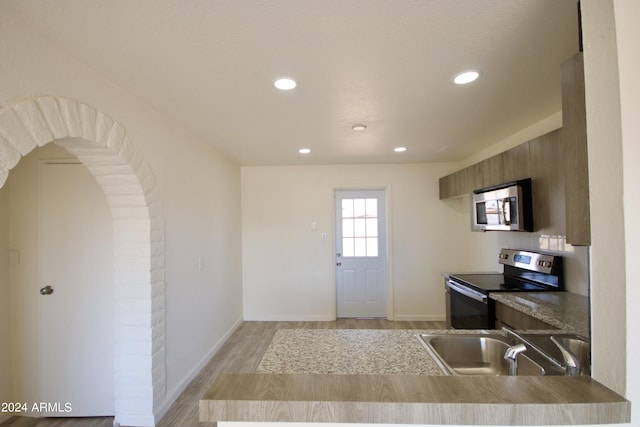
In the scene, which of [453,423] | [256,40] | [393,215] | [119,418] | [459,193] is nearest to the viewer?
[453,423]

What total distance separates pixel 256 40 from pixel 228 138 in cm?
169

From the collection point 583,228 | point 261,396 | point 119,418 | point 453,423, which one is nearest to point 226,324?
point 119,418

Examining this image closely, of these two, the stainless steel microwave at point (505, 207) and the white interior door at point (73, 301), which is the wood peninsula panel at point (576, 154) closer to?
the stainless steel microwave at point (505, 207)

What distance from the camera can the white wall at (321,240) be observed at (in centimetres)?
426

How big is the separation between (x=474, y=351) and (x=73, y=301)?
2774mm

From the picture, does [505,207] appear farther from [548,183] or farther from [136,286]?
[136,286]

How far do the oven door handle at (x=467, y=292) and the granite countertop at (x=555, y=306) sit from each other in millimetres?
120

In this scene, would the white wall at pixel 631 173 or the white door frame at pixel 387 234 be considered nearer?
the white wall at pixel 631 173

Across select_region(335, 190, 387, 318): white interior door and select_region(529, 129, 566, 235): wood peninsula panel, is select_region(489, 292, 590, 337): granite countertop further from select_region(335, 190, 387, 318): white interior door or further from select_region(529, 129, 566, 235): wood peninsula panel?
select_region(335, 190, 387, 318): white interior door

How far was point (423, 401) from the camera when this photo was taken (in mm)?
767

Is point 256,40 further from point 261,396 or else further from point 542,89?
point 542,89

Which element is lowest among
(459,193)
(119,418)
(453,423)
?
(119,418)

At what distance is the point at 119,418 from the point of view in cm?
208

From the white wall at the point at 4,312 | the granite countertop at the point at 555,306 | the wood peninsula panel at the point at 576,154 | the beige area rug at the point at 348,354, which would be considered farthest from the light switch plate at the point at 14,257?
the granite countertop at the point at 555,306
